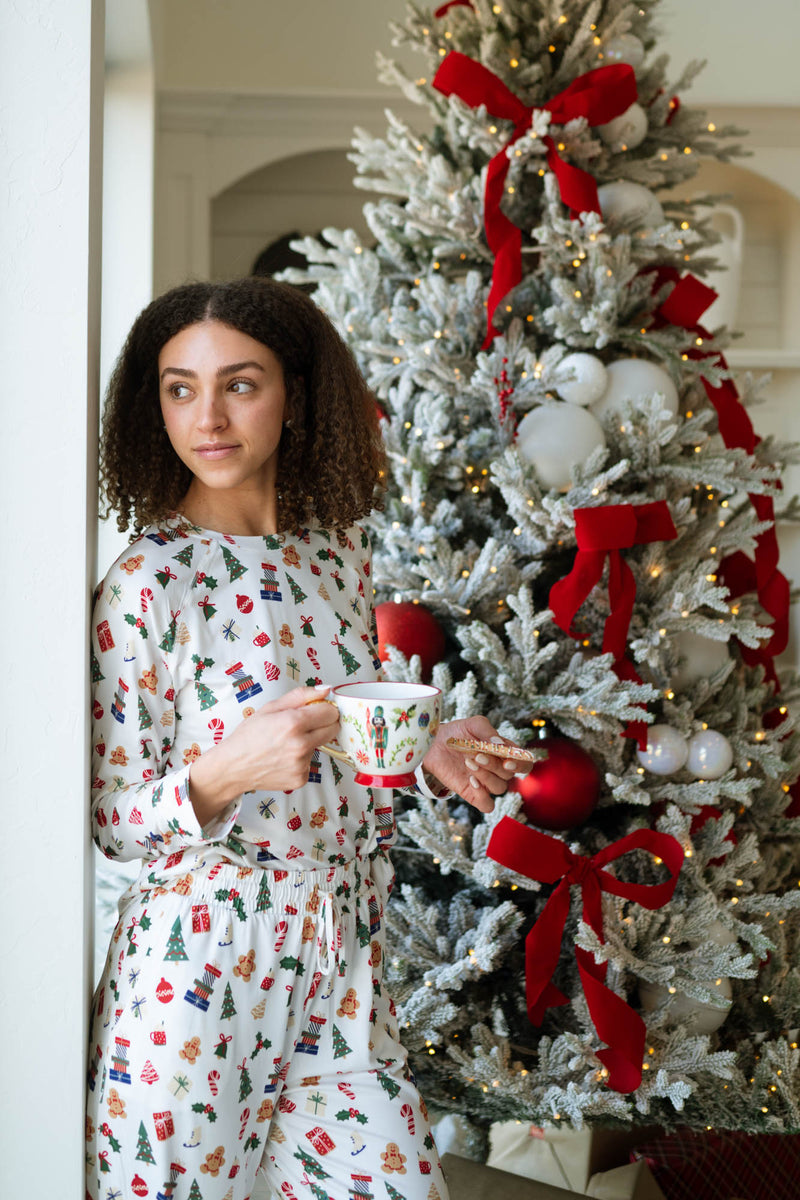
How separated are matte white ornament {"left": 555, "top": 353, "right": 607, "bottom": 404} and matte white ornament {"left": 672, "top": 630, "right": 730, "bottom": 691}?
37 cm

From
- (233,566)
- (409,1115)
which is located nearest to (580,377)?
(233,566)

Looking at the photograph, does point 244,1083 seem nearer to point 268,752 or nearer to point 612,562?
point 268,752

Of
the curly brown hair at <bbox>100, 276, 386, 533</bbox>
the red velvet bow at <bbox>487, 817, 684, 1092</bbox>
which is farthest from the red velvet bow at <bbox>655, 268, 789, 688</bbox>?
the curly brown hair at <bbox>100, 276, 386, 533</bbox>

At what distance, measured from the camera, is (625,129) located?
5.44 feet

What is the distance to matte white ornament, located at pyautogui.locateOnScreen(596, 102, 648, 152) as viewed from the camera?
65.3 inches

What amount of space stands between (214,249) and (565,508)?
2092 millimetres

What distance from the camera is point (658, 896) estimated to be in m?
1.41

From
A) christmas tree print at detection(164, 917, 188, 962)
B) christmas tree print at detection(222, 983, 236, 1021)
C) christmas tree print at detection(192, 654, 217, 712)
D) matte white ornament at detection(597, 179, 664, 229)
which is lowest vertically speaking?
christmas tree print at detection(222, 983, 236, 1021)

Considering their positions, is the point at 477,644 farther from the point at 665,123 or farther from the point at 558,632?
the point at 665,123

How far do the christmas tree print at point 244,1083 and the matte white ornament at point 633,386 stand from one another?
101 cm

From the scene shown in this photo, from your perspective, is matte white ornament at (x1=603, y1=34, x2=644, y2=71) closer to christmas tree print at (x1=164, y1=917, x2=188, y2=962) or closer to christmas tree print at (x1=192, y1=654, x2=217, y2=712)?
christmas tree print at (x1=192, y1=654, x2=217, y2=712)

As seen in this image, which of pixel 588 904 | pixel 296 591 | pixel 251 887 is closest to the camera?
pixel 251 887

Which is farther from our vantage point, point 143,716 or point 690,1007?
point 690,1007

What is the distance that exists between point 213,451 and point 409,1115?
61 centimetres
